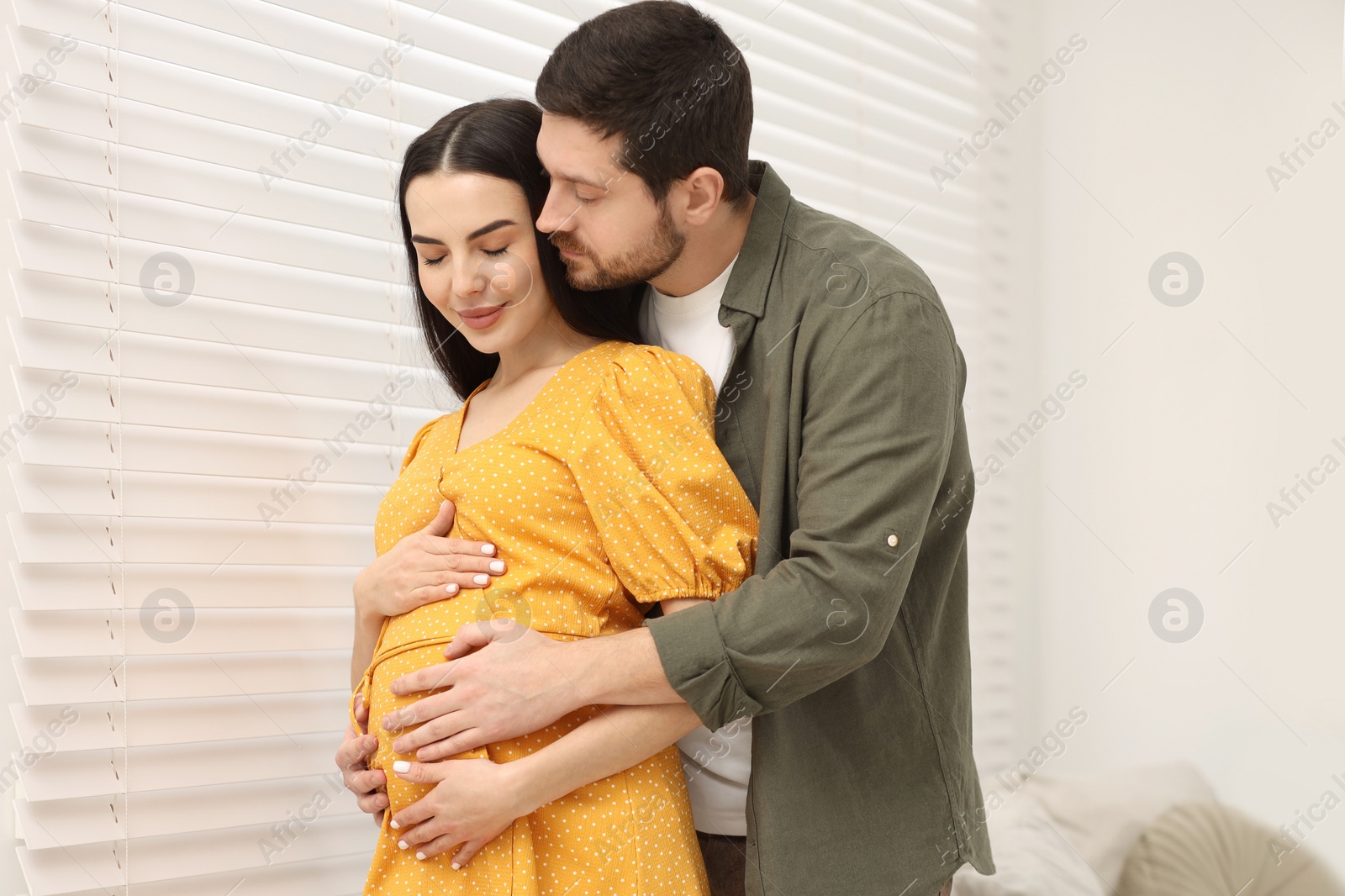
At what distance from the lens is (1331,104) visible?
204 centimetres

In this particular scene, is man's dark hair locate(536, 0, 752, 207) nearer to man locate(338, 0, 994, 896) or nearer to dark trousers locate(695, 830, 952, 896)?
man locate(338, 0, 994, 896)

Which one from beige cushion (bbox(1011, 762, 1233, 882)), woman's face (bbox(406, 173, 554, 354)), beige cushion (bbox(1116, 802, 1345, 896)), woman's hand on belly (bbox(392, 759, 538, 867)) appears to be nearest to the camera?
woman's hand on belly (bbox(392, 759, 538, 867))

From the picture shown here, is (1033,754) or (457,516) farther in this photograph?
(1033,754)

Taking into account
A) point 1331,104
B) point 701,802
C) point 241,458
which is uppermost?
point 1331,104

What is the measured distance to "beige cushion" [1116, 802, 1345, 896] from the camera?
6.03 ft

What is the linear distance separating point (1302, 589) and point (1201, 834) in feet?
1.65

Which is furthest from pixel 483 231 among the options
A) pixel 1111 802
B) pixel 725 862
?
pixel 1111 802

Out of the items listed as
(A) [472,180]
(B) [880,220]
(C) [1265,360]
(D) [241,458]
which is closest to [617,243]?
(A) [472,180]

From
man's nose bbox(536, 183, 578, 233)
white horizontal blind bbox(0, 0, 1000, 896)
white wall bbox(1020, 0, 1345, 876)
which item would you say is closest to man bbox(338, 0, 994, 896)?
man's nose bbox(536, 183, 578, 233)

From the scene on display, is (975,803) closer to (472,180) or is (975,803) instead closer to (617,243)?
(617,243)

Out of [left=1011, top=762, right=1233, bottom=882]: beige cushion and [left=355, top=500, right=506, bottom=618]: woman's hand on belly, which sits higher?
[left=1011, top=762, right=1233, bottom=882]: beige cushion

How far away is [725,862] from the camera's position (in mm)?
1251

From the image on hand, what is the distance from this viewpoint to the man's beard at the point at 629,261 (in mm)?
1184

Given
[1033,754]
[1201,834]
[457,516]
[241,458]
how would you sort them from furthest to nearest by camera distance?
[1033,754] → [1201,834] → [241,458] → [457,516]
